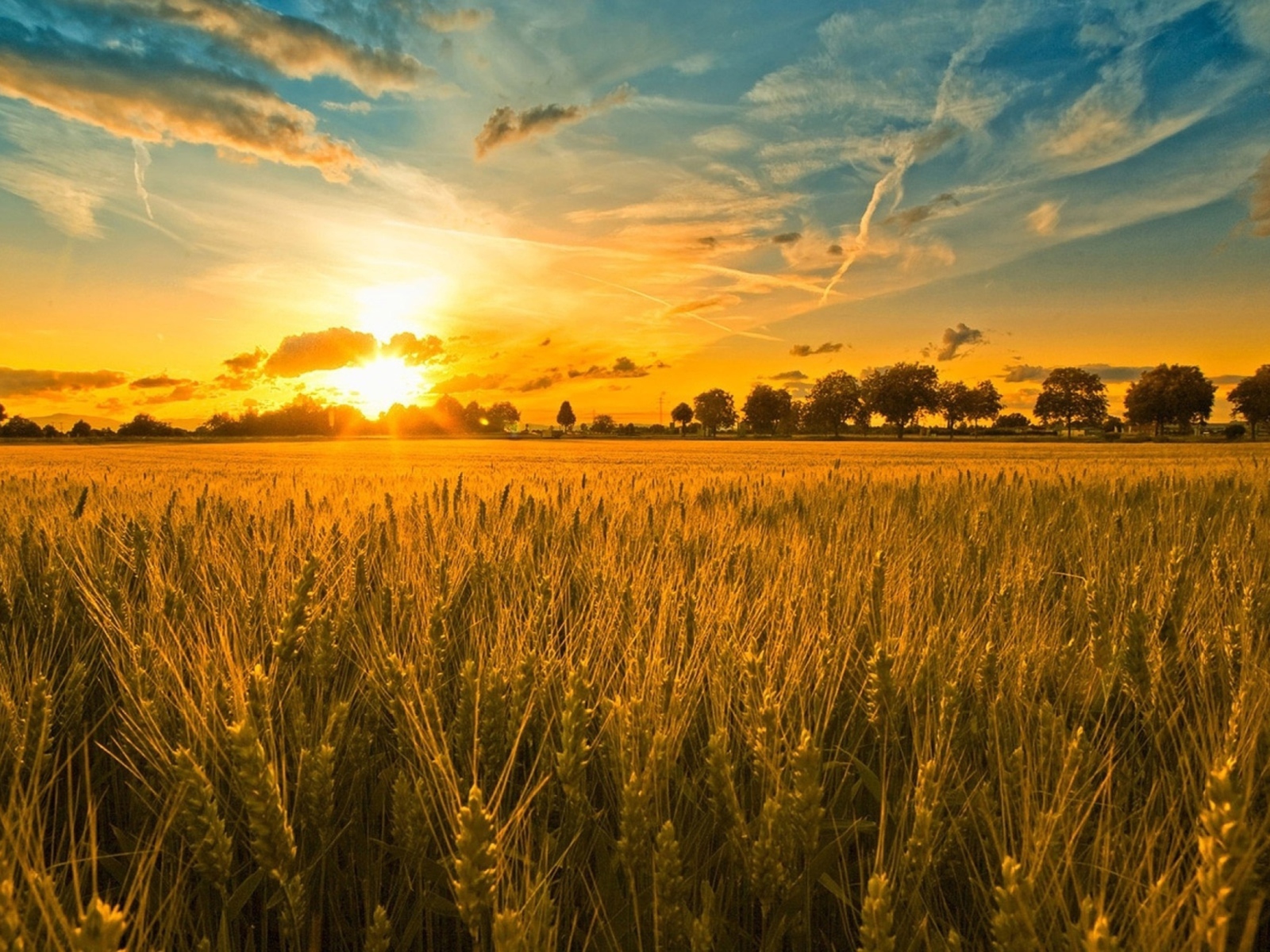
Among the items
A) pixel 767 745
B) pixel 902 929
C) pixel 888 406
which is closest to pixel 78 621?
pixel 767 745

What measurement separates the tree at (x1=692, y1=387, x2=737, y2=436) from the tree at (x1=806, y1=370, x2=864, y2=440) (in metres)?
22.2

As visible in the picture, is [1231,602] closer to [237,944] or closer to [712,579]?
[712,579]

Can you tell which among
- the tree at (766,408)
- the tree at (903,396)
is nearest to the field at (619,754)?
the tree at (903,396)

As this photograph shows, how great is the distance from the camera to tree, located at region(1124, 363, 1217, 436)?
9044 cm

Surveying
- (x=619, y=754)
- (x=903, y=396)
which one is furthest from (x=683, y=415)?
(x=619, y=754)

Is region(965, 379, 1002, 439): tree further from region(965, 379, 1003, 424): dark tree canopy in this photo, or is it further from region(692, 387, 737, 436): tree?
region(692, 387, 737, 436): tree

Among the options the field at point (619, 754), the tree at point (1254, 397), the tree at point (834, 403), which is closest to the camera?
the field at point (619, 754)

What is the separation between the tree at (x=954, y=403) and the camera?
103375mm

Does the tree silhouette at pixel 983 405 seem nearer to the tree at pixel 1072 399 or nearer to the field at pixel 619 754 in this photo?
the tree at pixel 1072 399

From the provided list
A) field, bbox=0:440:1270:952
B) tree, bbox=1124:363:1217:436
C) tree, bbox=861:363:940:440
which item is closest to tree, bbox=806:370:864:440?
tree, bbox=861:363:940:440

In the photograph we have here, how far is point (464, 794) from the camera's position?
53.9 inches

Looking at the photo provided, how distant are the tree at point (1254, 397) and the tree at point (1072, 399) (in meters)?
14.5

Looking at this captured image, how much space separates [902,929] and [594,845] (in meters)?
0.55

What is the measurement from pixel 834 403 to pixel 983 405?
2299 cm
